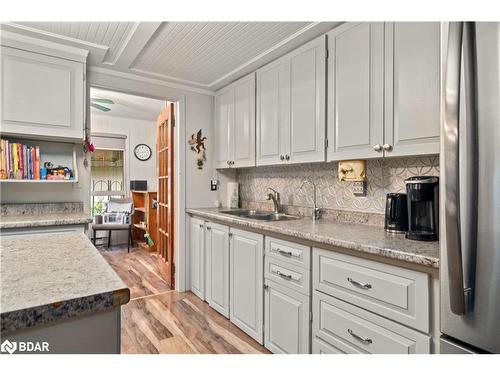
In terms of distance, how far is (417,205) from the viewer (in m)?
1.46

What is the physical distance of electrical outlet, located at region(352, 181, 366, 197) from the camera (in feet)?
6.81

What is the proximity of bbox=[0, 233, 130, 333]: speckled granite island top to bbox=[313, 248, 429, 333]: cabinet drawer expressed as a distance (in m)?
1.07

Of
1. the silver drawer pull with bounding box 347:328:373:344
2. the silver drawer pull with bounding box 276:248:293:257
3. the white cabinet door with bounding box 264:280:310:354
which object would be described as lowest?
the white cabinet door with bounding box 264:280:310:354

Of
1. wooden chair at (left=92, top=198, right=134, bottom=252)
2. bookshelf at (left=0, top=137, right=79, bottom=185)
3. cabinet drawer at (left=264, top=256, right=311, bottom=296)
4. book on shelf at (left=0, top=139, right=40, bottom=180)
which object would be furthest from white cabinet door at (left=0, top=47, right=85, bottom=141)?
wooden chair at (left=92, top=198, right=134, bottom=252)

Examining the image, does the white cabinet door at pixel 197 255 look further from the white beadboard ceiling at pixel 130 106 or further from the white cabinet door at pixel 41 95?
the white beadboard ceiling at pixel 130 106

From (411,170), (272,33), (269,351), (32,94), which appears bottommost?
(269,351)

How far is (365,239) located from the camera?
4.79ft

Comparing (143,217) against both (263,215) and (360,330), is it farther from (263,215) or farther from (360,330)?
(360,330)

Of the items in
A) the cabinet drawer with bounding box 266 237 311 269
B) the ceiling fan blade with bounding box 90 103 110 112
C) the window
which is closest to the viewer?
the cabinet drawer with bounding box 266 237 311 269

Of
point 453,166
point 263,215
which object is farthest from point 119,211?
point 453,166

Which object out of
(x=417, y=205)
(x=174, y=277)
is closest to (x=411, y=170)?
(x=417, y=205)

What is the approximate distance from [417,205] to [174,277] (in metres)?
2.63

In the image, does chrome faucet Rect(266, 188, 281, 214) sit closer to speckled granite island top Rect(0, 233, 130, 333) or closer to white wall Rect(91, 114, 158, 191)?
speckled granite island top Rect(0, 233, 130, 333)
